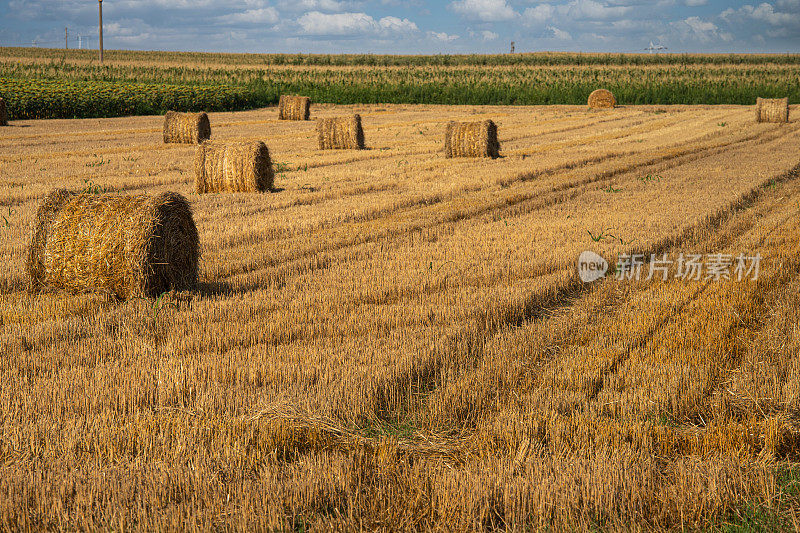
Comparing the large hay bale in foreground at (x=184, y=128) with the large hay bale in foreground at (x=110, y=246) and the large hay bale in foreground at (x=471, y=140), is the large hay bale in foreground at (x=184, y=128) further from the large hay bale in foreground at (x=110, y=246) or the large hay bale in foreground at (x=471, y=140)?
the large hay bale in foreground at (x=110, y=246)

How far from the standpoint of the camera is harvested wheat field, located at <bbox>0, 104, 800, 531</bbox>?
13.1 ft

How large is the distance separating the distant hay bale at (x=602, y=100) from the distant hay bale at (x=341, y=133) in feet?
70.0

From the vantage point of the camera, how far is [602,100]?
41031 millimetres

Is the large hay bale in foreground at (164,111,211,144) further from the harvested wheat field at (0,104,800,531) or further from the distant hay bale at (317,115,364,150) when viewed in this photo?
the harvested wheat field at (0,104,800,531)

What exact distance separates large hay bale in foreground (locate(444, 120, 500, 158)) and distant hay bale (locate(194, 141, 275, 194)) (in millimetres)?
7106

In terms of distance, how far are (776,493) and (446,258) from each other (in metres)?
5.86

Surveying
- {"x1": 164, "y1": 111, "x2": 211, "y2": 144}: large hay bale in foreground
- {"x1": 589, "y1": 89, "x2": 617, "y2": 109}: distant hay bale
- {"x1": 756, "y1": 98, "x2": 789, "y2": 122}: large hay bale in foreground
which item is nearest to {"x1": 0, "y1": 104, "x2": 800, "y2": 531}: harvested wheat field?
{"x1": 164, "y1": 111, "x2": 211, "y2": 144}: large hay bale in foreground

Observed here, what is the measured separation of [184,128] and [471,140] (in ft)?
31.8

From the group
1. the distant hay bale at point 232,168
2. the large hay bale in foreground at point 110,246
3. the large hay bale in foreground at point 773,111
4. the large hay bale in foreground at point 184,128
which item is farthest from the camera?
the large hay bale in foreground at point 773,111

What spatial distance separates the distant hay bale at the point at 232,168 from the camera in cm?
1476

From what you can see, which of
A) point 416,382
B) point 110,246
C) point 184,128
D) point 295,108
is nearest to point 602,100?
point 295,108

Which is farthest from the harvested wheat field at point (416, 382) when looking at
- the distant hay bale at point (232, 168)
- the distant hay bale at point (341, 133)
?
the distant hay bale at point (341, 133)

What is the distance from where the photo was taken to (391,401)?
523 cm

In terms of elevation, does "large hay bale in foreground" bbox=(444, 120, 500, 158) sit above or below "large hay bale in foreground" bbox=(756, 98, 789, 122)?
below
